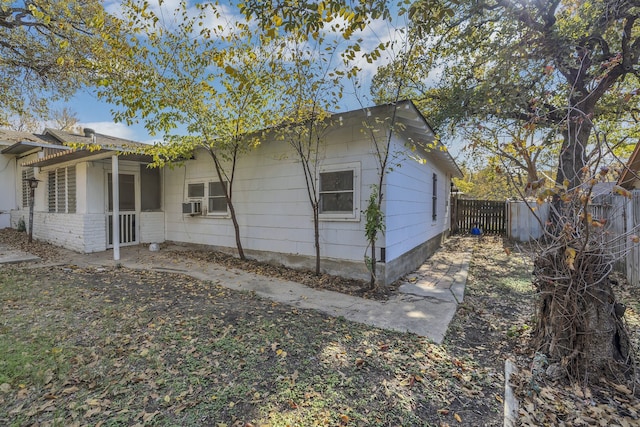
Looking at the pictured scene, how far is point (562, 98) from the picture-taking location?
729cm

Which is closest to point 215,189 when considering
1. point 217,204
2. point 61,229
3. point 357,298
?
point 217,204

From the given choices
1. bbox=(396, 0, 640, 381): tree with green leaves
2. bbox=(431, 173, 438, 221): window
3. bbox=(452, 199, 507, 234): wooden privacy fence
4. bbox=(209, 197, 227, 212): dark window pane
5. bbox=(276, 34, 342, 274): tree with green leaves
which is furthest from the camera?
bbox=(452, 199, 507, 234): wooden privacy fence

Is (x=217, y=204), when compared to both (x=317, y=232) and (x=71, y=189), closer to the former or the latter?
(x=317, y=232)

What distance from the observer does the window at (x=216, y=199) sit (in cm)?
780

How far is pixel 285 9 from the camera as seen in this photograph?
2.96 metres

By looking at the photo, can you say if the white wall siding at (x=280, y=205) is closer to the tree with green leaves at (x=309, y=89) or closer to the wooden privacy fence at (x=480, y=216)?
the tree with green leaves at (x=309, y=89)

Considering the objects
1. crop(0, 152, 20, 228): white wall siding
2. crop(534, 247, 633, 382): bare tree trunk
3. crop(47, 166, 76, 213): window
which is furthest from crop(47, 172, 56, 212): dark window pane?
crop(534, 247, 633, 382): bare tree trunk

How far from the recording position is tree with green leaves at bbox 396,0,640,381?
2.58 meters

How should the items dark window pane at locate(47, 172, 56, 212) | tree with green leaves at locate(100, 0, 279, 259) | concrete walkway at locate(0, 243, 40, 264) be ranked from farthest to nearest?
dark window pane at locate(47, 172, 56, 212) < concrete walkway at locate(0, 243, 40, 264) < tree with green leaves at locate(100, 0, 279, 259)

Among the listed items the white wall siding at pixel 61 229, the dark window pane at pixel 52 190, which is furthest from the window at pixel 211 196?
the dark window pane at pixel 52 190

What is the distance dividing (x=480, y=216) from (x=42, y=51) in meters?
15.8

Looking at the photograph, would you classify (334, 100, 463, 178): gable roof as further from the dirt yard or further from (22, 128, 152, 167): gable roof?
(22, 128, 152, 167): gable roof

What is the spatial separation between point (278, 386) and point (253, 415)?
1.18ft

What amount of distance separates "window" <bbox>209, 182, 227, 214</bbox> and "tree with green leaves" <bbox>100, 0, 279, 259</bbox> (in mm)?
1700
